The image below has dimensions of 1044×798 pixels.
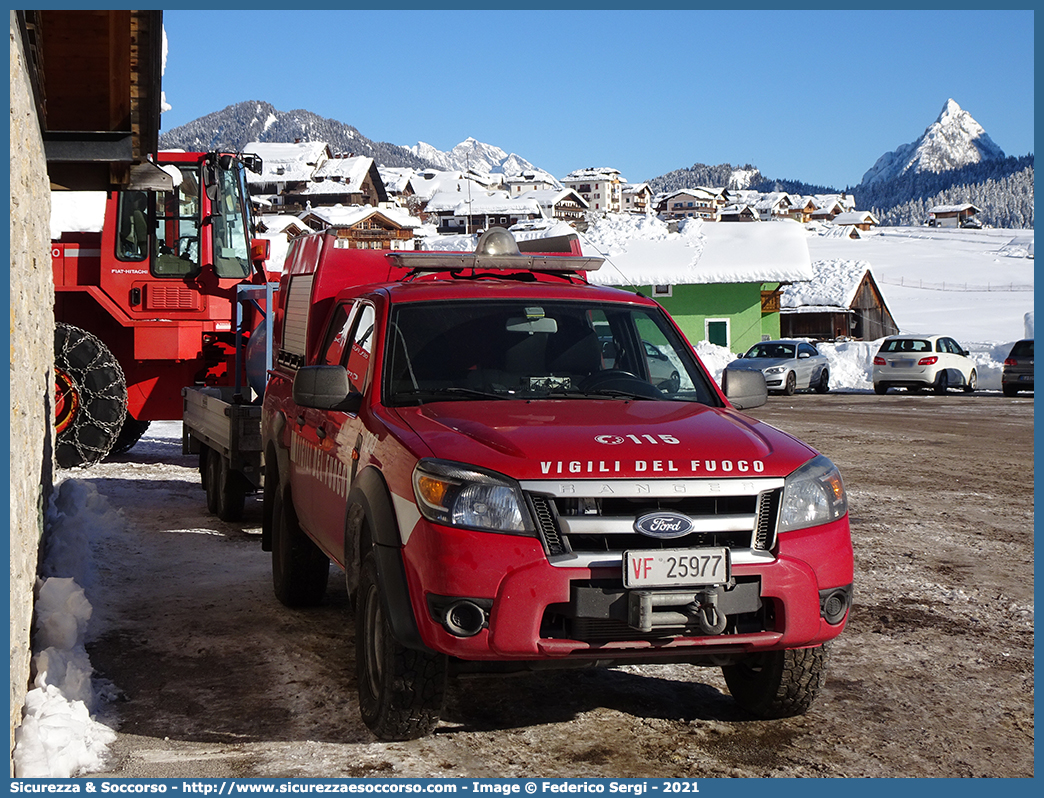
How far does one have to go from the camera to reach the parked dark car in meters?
28.4

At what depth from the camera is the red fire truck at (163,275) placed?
13469 millimetres

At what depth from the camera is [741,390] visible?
569 centimetres

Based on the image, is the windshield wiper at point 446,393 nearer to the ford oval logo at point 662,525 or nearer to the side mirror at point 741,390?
the side mirror at point 741,390

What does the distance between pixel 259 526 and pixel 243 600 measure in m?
2.95

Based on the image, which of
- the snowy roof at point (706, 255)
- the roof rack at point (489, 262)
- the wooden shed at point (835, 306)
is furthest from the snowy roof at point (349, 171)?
the roof rack at point (489, 262)

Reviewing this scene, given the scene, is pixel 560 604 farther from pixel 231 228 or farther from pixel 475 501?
pixel 231 228

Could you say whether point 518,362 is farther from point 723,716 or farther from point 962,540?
point 962,540

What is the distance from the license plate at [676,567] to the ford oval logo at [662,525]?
0.20ft

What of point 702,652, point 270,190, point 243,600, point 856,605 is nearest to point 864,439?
point 856,605

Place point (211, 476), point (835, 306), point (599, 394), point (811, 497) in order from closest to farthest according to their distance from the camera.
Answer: point (811, 497), point (599, 394), point (211, 476), point (835, 306)

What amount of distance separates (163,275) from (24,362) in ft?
27.1

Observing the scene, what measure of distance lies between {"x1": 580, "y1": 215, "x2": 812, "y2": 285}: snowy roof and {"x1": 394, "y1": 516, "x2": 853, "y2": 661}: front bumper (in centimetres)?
4207

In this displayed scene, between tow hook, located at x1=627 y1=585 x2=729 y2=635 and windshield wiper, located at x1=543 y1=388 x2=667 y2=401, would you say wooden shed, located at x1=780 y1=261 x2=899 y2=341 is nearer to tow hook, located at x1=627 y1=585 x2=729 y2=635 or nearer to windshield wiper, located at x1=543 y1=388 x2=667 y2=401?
windshield wiper, located at x1=543 y1=388 x2=667 y2=401

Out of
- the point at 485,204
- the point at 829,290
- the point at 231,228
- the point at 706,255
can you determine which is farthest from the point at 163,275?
the point at 485,204
